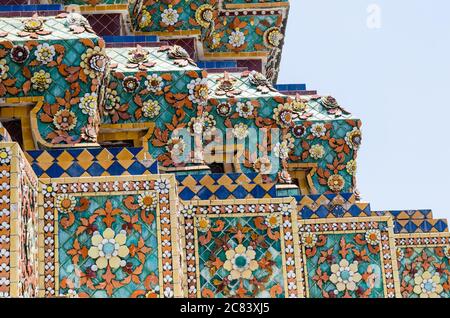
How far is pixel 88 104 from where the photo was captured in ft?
49.0

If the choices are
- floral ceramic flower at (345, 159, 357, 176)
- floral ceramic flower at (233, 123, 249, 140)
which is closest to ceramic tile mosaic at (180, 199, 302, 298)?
floral ceramic flower at (233, 123, 249, 140)

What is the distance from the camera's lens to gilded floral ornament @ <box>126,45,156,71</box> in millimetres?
16828

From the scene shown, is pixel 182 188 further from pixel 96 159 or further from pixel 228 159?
pixel 228 159

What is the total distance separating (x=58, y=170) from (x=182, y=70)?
396cm

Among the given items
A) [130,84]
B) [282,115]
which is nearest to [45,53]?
[130,84]

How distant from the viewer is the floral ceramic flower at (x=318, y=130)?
21703mm

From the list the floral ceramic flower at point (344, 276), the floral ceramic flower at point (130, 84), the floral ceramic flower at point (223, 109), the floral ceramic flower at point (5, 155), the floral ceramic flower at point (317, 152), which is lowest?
the floral ceramic flower at point (344, 276)

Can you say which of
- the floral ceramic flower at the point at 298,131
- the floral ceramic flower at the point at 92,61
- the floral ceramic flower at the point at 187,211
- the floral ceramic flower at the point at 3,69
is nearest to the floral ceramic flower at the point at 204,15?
the floral ceramic flower at the point at 298,131

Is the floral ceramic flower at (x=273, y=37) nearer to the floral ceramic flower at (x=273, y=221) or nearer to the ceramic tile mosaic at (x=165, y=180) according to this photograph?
the ceramic tile mosaic at (x=165, y=180)

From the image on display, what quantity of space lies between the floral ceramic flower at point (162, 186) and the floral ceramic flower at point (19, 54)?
240 centimetres

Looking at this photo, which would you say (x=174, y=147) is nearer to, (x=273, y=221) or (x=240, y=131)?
(x=273, y=221)

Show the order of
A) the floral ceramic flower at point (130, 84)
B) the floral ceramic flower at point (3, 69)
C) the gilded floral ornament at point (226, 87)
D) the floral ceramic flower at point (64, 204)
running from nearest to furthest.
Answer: the floral ceramic flower at point (64, 204) → the floral ceramic flower at point (3, 69) → the floral ceramic flower at point (130, 84) → the gilded floral ornament at point (226, 87)

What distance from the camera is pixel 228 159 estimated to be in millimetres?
18594

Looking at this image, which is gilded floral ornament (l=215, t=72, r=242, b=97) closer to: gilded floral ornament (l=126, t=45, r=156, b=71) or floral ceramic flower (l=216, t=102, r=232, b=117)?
floral ceramic flower (l=216, t=102, r=232, b=117)
